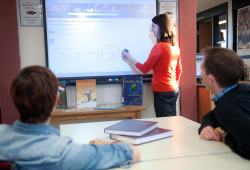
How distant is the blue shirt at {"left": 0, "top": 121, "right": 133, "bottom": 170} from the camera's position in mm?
736

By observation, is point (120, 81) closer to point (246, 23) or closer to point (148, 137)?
point (148, 137)

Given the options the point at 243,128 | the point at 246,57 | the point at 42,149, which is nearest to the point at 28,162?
the point at 42,149

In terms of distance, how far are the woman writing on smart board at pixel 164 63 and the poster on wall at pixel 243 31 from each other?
2.97 m

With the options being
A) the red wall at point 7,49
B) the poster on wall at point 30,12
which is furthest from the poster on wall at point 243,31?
the red wall at point 7,49

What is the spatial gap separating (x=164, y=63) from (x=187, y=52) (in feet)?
2.58

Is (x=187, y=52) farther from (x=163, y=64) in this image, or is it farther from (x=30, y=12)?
(x=30, y=12)

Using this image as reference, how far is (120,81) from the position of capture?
2865 millimetres

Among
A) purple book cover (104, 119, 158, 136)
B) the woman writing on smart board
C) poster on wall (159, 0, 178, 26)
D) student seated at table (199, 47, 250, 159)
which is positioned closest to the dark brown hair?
the woman writing on smart board

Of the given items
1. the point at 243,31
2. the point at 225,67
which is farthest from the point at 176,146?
the point at 243,31

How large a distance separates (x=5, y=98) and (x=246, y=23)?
15.2 ft

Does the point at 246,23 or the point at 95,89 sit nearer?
the point at 95,89

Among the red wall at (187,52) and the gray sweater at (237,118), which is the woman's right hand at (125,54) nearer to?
the red wall at (187,52)

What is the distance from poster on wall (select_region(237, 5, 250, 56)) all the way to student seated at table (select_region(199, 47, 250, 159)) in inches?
155

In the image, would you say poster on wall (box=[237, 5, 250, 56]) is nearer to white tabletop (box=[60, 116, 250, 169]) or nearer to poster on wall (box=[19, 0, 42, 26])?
white tabletop (box=[60, 116, 250, 169])
